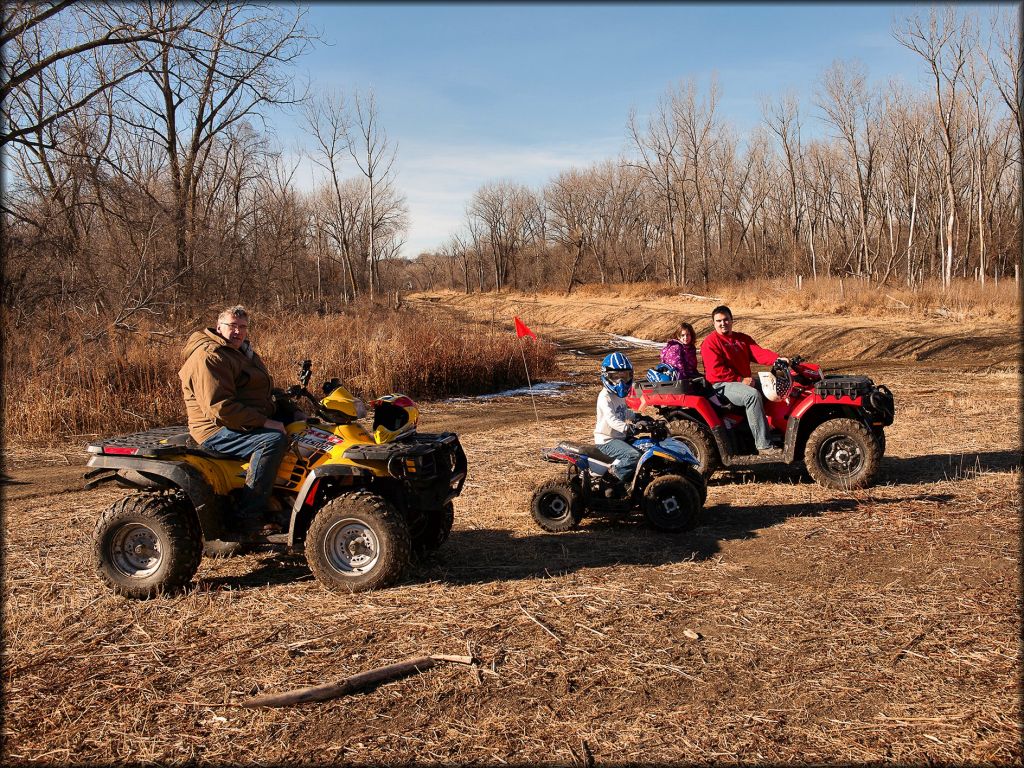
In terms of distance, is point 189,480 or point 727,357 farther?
point 727,357

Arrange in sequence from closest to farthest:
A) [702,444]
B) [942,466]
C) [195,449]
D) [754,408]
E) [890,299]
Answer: [195,449], [754,408], [702,444], [942,466], [890,299]

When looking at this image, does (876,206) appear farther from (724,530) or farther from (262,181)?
(724,530)

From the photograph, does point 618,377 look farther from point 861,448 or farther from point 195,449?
point 195,449

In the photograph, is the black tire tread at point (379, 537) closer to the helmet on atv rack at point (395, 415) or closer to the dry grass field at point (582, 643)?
the dry grass field at point (582, 643)

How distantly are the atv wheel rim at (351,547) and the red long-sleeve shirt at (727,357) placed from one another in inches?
179

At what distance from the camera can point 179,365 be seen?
44.0ft

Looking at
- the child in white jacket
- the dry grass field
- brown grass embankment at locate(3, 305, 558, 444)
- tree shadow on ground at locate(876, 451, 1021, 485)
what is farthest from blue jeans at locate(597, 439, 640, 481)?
brown grass embankment at locate(3, 305, 558, 444)

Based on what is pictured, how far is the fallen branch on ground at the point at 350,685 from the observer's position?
12.0ft

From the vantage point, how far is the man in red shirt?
7816 millimetres

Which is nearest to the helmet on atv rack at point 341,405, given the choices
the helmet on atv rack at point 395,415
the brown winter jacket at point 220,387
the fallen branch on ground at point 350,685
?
the helmet on atv rack at point 395,415

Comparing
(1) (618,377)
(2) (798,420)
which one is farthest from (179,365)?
(2) (798,420)

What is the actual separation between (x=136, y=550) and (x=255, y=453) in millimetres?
1039

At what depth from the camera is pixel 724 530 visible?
6430mm

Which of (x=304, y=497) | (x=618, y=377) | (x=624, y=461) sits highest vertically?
(x=618, y=377)
